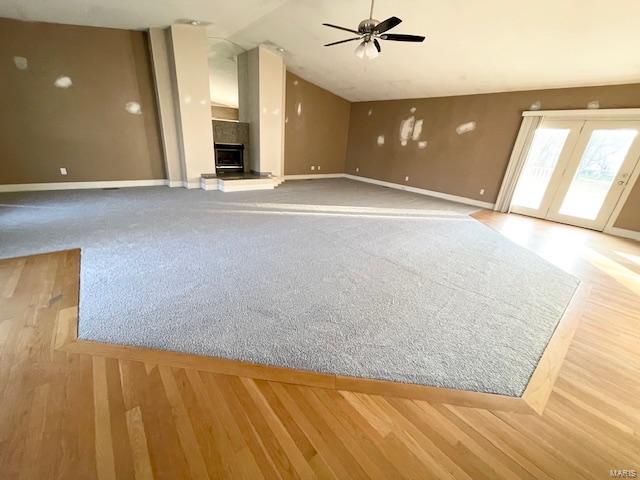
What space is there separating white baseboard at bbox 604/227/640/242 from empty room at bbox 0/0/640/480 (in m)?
0.02

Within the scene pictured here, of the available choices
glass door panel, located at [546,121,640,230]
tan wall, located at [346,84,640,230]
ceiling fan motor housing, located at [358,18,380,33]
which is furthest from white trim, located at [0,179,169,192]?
glass door panel, located at [546,121,640,230]

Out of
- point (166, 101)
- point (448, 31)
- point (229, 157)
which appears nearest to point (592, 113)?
point (448, 31)

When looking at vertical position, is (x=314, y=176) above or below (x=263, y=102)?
below

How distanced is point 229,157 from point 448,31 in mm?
4968

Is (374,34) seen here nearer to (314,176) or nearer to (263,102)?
(263,102)

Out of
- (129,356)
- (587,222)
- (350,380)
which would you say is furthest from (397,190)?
(129,356)

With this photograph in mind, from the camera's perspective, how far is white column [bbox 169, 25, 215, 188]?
4801 millimetres

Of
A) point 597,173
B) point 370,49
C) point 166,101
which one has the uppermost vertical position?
point 370,49

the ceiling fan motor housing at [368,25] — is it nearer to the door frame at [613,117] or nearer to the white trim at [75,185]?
the door frame at [613,117]

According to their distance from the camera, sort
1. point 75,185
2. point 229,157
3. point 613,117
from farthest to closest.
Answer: point 229,157, point 75,185, point 613,117

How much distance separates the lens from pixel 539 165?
5000mm

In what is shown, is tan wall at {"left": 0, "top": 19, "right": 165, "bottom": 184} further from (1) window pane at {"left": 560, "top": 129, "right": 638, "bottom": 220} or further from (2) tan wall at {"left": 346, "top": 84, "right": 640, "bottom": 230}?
(1) window pane at {"left": 560, "top": 129, "right": 638, "bottom": 220}

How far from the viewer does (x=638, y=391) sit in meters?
1.49

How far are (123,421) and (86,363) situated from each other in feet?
1.67
